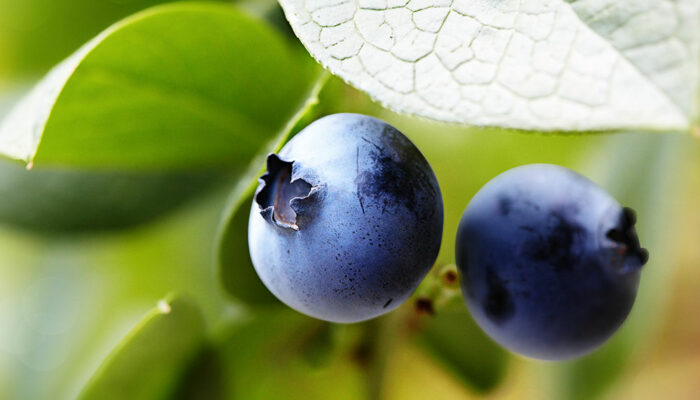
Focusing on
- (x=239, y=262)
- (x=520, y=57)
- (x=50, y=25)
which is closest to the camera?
(x=520, y=57)

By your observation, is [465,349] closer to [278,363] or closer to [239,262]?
[278,363]

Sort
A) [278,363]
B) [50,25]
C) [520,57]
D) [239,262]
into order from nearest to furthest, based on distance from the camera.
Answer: [520,57] < [239,262] < [278,363] < [50,25]

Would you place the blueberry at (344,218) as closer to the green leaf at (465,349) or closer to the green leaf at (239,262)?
the green leaf at (239,262)

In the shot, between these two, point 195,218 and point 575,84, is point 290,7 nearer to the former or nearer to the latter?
point 575,84

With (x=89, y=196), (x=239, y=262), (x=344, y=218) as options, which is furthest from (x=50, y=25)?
(x=344, y=218)

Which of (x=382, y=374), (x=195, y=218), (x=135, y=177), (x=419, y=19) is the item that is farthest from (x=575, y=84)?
(x=195, y=218)

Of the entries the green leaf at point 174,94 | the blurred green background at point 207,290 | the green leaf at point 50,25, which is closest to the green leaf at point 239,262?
the blurred green background at point 207,290
